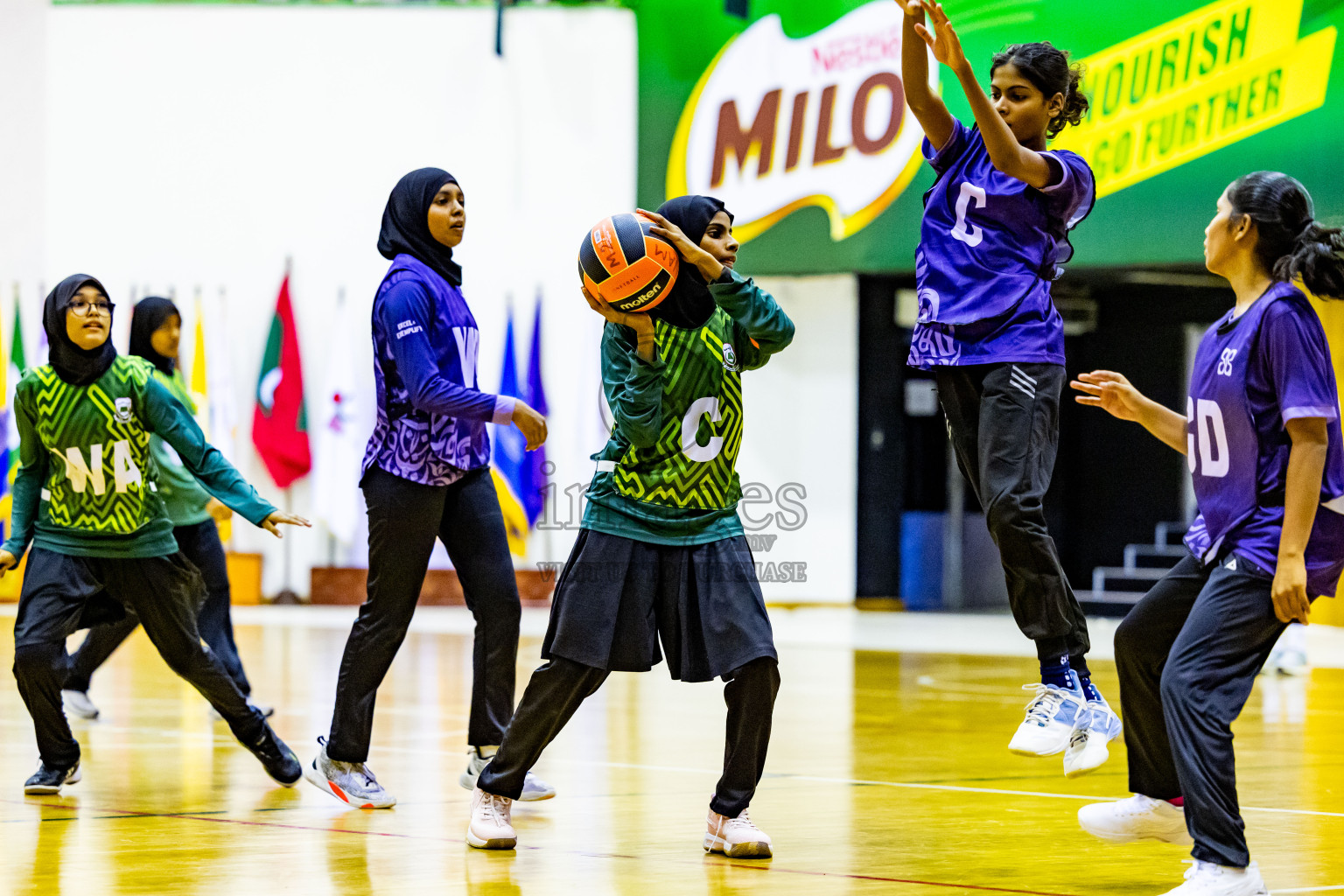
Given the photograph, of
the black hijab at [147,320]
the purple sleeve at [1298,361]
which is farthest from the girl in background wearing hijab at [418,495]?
the purple sleeve at [1298,361]

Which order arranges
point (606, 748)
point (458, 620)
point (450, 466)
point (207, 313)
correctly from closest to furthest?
point (450, 466) < point (606, 748) < point (458, 620) < point (207, 313)

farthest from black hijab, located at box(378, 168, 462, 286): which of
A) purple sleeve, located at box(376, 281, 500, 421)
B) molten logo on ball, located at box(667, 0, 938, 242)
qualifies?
molten logo on ball, located at box(667, 0, 938, 242)

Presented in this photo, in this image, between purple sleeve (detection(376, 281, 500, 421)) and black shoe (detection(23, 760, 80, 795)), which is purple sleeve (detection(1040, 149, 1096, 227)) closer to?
purple sleeve (detection(376, 281, 500, 421))

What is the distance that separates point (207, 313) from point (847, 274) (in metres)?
6.48

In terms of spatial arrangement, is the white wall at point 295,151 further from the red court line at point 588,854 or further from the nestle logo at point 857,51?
the red court line at point 588,854

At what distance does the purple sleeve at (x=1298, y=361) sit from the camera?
3711 millimetres

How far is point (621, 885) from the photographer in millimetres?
4207

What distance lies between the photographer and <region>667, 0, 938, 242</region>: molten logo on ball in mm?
15102

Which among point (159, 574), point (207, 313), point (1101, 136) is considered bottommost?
point (159, 574)

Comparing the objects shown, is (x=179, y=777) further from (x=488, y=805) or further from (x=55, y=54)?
(x=55, y=54)

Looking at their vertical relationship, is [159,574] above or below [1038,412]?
below

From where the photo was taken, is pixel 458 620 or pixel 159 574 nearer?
pixel 159 574

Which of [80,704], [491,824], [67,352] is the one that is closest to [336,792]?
[491,824]

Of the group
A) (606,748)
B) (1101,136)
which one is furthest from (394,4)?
(606,748)
